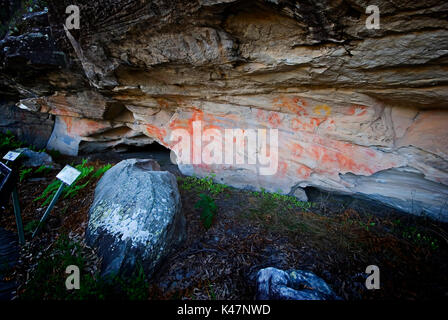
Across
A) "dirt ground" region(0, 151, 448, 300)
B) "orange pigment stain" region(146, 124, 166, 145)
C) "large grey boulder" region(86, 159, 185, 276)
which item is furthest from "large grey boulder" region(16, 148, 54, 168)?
"large grey boulder" region(86, 159, 185, 276)

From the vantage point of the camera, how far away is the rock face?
8.68 ft

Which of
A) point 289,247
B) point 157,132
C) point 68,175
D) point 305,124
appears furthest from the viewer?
point 157,132

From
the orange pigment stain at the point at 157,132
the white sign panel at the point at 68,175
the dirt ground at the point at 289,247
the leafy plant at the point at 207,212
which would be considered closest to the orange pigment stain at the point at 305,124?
the dirt ground at the point at 289,247

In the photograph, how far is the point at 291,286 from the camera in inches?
88.1

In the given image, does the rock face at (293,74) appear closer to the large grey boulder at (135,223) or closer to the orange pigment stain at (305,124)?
the orange pigment stain at (305,124)

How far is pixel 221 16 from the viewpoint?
9.73 ft

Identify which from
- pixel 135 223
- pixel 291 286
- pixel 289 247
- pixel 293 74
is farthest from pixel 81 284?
pixel 293 74

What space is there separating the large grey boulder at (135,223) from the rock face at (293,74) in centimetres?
240

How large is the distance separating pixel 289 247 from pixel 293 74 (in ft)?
9.71

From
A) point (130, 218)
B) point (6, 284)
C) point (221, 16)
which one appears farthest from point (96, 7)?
point (6, 284)

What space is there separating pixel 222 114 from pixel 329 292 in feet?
13.4

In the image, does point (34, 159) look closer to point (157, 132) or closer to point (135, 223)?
point (157, 132)

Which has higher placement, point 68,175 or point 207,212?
point 68,175

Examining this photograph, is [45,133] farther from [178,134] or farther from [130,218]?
[130,218]
